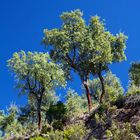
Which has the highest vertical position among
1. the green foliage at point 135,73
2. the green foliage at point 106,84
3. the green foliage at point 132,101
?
the green foliage at point 106,84

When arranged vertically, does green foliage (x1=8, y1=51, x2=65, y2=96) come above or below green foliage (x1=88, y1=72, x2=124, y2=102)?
below

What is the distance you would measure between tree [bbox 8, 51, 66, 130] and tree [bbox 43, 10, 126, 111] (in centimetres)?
378

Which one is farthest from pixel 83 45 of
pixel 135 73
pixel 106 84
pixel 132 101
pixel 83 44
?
pixel 106 84

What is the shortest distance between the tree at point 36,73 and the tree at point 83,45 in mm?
3779

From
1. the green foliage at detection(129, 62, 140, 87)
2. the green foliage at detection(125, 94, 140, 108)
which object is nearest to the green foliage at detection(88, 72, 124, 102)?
the green foliage at detection(129, 62, 140, 87)

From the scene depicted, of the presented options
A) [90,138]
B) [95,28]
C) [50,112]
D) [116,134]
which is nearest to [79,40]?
[95,28]

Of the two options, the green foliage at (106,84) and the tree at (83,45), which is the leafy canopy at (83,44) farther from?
the green foliage at (106,84)

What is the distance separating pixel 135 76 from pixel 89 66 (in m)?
8.40

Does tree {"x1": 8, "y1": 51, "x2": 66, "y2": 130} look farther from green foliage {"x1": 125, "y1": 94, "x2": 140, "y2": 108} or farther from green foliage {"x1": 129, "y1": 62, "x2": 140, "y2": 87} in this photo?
green foliage {"x1": 125, "y1": 94, "x2": 140, "y2": 108}

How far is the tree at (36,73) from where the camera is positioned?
65250mm

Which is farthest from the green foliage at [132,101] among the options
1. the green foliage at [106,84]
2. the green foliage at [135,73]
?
the green foliage at [106,84]

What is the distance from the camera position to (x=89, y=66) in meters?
60.7

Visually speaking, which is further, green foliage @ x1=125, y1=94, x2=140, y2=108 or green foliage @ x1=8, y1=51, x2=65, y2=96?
green foliage @ x1=8, y1=51, x2=65, y2=96

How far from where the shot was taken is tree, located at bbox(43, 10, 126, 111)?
6122 cm
